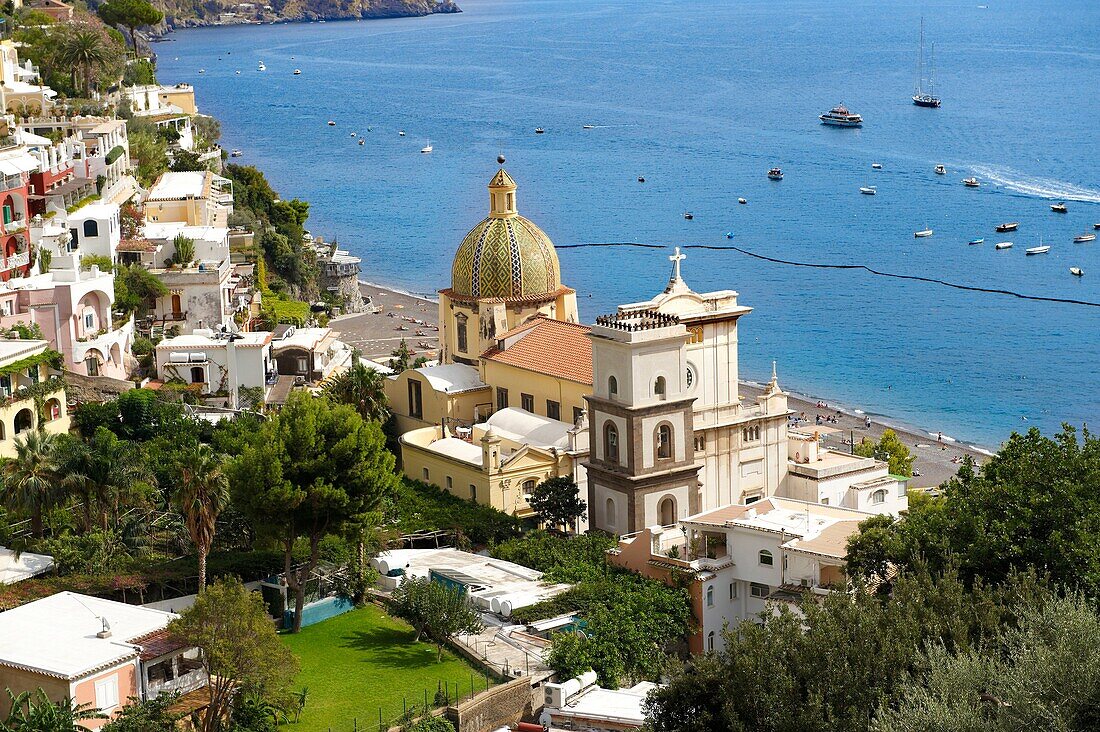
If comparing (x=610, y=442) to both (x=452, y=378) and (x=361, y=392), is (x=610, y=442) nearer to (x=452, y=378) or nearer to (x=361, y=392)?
(x=361, y=392)

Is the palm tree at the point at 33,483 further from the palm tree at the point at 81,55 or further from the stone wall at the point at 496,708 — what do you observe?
the palm tree at the point at 81,55

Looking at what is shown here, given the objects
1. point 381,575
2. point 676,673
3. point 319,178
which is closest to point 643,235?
point 319,178

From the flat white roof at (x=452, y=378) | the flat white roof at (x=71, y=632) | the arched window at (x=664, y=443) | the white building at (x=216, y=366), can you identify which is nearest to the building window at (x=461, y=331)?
the flat white roof at (x=452, y=378)

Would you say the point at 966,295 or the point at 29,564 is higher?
the point at 29,564

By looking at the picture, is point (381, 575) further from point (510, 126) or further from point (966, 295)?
point (510, 126)

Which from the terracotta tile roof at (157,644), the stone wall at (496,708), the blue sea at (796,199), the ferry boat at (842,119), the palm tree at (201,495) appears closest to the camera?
the terracotta tile roof at (157,644)

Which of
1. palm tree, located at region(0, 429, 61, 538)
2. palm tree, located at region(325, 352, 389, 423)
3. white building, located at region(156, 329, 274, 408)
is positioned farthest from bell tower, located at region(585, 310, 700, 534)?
palm tree, located at region(0, 429, 61, 538)
